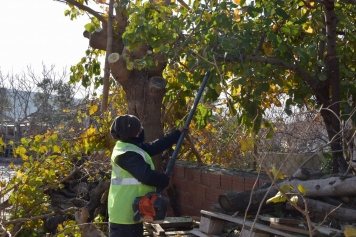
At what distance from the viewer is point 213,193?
7.29 metres

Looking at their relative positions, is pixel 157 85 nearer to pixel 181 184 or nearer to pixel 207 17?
pixel 207 17

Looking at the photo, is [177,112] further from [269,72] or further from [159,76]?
[269,72]

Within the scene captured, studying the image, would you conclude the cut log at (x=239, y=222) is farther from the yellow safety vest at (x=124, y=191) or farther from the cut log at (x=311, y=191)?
the yellow safety vest at (x=124, y=191)

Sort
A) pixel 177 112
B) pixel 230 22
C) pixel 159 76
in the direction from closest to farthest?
pixel 230 22 < pixel 159 76 < pixel 177 112

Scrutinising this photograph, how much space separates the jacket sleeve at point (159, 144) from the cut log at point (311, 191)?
81 cm

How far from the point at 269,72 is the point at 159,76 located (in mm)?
1749

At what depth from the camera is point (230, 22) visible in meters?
5.75

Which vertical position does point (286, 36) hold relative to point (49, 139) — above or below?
above

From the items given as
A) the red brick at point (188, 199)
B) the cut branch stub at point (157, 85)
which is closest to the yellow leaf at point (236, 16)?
the cut branch stub at point (157, 85)

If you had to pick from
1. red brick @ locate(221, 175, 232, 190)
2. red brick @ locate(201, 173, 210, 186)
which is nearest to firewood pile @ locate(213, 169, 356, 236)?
red brick @ locate(221, 175, 232, 190)

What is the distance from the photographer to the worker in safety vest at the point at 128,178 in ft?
15.1

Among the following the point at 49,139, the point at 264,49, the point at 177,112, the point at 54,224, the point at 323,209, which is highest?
the point at 264,49

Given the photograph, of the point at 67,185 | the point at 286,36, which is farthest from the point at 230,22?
the point at 67,185

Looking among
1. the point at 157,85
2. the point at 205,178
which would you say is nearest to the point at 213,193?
the point at 205,178
